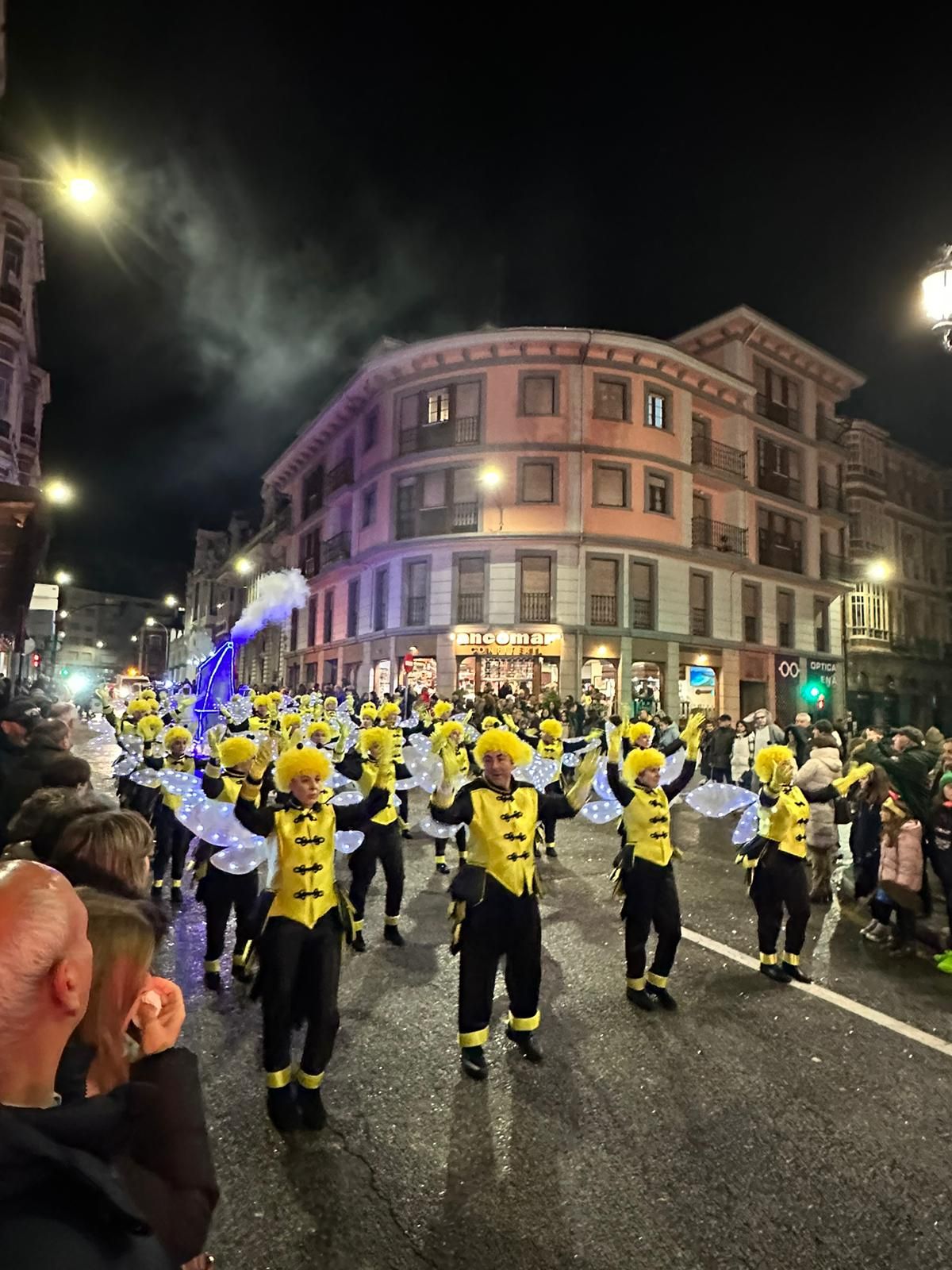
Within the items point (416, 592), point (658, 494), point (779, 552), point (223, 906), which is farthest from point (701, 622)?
point (223, 906)

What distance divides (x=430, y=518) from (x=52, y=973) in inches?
1155

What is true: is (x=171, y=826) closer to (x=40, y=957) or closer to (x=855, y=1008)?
(x=855, y=1008)

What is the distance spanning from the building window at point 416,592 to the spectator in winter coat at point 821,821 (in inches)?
856

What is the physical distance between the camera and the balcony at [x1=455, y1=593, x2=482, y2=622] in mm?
28547

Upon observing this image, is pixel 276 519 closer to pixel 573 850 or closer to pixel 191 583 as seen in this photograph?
pixel 191 583

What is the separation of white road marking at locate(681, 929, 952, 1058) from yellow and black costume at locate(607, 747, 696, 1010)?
1.08 meters

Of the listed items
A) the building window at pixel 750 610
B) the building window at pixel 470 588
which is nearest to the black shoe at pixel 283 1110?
the building window at pixel 470 588

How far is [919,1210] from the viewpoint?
11.0 ft

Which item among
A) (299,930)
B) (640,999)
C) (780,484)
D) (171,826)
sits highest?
(780,484)

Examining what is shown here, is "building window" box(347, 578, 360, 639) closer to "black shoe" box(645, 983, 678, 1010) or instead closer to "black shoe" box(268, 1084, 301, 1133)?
"black shoe" box(645, 983, 678, 1010)

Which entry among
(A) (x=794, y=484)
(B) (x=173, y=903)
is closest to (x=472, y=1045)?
(B) (x=173, y=903)

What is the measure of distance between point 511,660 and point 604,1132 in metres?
24.1

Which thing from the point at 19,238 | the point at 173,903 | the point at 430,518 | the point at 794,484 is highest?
the point at 19,238

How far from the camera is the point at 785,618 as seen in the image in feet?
113
